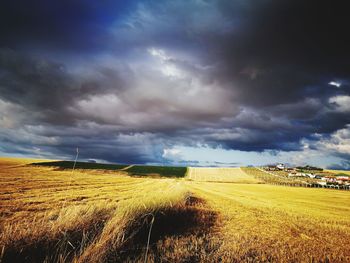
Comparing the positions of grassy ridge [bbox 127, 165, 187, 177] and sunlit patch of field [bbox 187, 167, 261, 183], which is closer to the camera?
sunlit patch of field [bbox 187, 167, 261, 183]

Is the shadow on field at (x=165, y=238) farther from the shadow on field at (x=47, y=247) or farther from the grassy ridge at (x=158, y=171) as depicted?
the grassy ridge at (x=158, y=171)

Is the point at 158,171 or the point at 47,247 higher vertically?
the point at 47,247

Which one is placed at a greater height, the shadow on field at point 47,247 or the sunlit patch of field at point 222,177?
the shadow on field at point 47,247

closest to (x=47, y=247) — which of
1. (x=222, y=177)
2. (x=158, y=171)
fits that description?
(x=222, y=177)

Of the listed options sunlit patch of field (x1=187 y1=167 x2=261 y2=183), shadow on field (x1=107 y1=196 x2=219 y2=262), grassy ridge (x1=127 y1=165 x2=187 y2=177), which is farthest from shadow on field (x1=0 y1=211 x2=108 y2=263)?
grassy ridge (x1=127 y1=165 x2=187 y2=177)

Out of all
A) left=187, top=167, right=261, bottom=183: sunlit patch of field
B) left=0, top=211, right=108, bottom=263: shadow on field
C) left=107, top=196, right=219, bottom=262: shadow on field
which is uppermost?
left=0, top=211, right=108, bottom=263: shadow on field

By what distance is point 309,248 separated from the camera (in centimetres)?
658

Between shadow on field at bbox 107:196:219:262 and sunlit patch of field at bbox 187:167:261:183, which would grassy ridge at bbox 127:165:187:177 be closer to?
sunlit patch of field at bbox 187:167:261:183

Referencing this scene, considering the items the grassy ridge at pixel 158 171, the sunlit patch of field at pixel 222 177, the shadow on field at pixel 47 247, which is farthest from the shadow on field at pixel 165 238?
the grassy ridge at pixel 158 171

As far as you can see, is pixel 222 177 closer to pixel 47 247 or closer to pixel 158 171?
pixel 158 171

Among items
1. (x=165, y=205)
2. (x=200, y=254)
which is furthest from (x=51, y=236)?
(x=165, y=205)

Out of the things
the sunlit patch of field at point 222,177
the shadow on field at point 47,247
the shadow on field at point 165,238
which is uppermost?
the shadow on field at point 47,247

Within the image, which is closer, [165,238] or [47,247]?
[47,247]

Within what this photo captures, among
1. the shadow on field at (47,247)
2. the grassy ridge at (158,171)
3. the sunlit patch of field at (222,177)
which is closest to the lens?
the shadow on field at (47,247)
